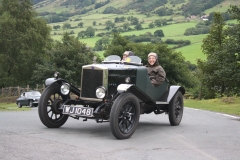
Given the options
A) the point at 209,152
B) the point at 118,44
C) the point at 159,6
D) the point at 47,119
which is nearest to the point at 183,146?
the point at 209,152

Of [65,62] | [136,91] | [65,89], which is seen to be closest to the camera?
[136,91]

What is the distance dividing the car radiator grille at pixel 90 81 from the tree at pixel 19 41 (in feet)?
135

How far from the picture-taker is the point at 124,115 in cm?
876

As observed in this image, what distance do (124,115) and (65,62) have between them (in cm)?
4394

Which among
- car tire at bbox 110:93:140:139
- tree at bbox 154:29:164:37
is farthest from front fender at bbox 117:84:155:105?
tree at bbox 154:29:164:37

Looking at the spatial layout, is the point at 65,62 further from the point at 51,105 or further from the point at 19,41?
the point at 51,105

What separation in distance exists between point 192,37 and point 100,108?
9544 centimetres

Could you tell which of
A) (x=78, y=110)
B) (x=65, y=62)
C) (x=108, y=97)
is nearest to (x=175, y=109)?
(x=108, y=97)

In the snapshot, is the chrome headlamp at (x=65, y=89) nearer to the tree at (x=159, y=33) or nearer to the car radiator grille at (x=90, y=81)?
the car radiator grille at (x=90, y=81)

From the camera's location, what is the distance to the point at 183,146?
779 cm

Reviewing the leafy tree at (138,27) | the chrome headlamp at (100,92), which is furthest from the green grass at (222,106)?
the leafy tree at (138,27)

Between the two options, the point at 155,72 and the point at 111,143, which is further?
the point at 155,72

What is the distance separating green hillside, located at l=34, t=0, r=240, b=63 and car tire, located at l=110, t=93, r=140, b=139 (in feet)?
249

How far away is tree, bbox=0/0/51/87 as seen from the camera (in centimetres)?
4975
